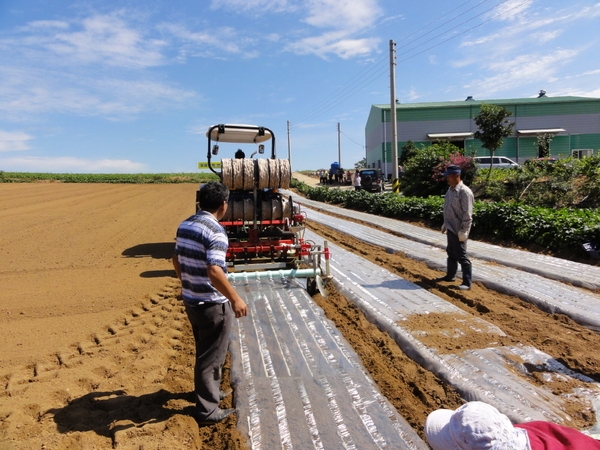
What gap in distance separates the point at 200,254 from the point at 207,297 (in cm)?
32

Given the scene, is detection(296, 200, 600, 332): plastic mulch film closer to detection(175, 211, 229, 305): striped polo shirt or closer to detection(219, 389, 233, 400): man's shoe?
detection(219, 389, 233, 400): man's shoe

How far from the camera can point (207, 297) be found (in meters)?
3.24

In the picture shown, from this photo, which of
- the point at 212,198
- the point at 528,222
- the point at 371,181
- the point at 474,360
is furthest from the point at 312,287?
the point at 371,181

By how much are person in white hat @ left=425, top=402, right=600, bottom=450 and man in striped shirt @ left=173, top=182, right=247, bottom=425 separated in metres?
1.88

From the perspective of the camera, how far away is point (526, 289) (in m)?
6.05

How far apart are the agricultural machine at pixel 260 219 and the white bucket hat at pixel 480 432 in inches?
186

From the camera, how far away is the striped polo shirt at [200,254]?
10.3 feet

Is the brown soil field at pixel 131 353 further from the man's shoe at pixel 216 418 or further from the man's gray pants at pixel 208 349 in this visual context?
the man's gray pants at pixel 208 349

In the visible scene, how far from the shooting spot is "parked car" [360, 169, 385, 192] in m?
28.0

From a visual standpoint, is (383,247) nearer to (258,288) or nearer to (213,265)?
(258,288)

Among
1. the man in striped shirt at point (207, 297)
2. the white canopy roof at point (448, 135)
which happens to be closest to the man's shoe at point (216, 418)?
the man in striped shirt at point (207, 297)

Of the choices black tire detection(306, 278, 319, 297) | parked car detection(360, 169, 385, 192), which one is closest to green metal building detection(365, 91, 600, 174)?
parked car detection(360, 169, 385, 192)

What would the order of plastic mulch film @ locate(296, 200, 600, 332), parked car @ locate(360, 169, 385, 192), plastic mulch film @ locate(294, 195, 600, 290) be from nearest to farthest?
plastic mulch film @ locate(296, 200, 600, 332)
plastic mulch film @ locate(294, 195, 600, 290)
parked car @ locate(360, 169, 385, 192)

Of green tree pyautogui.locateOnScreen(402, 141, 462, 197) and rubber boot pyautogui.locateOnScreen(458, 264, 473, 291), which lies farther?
green tree pyautogui.locateOnScreen(402, 141, 462, 197)
